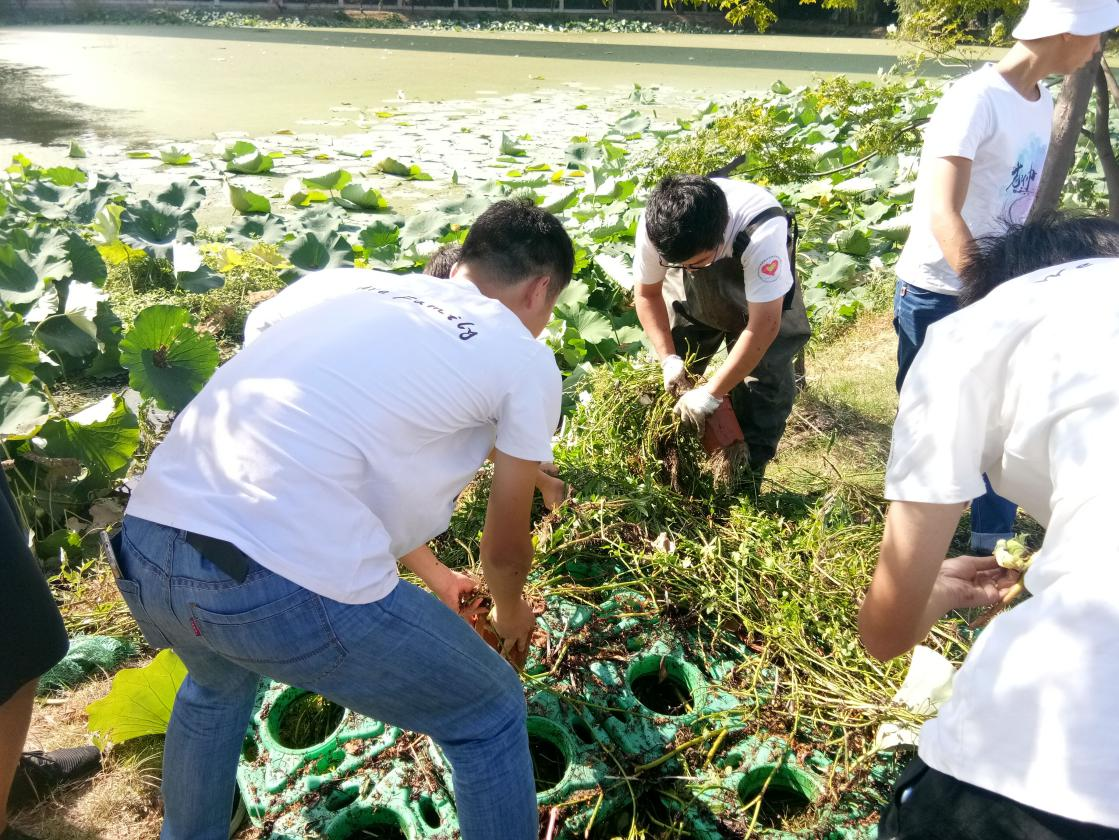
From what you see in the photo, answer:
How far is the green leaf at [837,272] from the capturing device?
17.4 feet

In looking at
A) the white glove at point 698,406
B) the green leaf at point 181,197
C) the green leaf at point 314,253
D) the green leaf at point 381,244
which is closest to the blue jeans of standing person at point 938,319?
the white glove at point 698,406

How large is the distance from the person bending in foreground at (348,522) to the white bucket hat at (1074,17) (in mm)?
1770

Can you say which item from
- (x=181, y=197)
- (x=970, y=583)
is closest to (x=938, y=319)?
(x=970, y=583)

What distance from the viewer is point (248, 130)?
33.6ft

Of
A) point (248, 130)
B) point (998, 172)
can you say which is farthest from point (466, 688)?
point (248, 130)

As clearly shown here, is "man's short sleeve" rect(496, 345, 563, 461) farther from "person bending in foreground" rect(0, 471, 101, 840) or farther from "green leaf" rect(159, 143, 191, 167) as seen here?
"green leaf" rect(159, 143, 191, 167)

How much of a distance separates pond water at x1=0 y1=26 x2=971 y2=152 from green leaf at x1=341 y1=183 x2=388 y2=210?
13.2 feet

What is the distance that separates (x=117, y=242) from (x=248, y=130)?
5.79 m

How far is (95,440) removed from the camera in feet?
9.91

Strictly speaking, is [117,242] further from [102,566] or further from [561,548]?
[561,548]

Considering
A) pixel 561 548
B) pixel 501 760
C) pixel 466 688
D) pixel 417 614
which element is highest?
pixel 417 614

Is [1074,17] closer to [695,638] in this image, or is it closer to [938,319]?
[938,319]

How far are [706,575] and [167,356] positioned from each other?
2.15 m

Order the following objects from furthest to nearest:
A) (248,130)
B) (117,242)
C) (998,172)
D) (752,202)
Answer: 1. (248,130)
2. (117,242)
3. (752,202)
4. (998,172)
